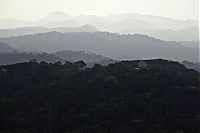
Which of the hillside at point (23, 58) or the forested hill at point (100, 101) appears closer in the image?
the forested hill at point (100, 101)

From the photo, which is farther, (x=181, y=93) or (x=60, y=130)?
(x=181, y=93)

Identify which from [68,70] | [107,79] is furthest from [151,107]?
[68,70]

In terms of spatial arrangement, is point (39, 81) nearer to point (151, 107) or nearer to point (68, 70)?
point (68, 70)

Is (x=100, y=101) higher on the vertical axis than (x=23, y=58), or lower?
lower

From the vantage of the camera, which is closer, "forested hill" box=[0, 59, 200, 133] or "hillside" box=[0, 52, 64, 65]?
"forested hill" box=[0, 59, 200, 133]

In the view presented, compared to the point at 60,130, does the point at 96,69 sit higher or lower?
higher

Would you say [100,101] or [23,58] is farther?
[23,58]

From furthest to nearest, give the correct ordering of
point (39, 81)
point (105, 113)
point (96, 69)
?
point (96, 69) → point (39, 81) → point (105, 113)

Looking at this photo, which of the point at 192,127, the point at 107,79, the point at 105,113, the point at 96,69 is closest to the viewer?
the point at 192,127
